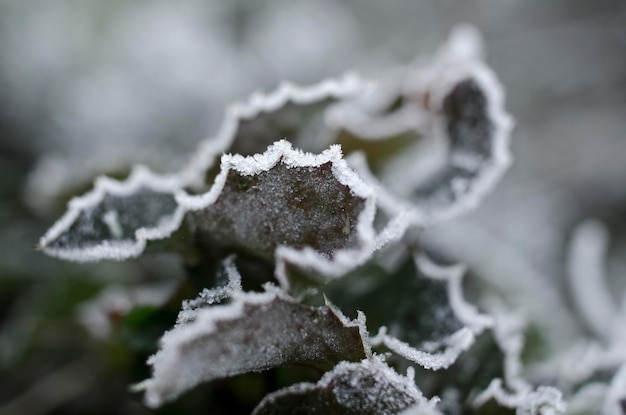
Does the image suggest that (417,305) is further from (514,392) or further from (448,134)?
(448,134)

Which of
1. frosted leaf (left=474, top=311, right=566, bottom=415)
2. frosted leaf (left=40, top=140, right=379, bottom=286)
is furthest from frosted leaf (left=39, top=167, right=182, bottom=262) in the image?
frosted leaf (left=474, top=311, right=566, bottom=415)

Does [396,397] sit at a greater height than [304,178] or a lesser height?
lesser

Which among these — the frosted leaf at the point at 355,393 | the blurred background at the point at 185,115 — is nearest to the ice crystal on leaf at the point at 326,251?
the frosted leaf at the point at 355,393

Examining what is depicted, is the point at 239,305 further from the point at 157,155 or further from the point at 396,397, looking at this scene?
the point at 157,155

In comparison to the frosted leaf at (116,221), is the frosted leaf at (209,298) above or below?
below

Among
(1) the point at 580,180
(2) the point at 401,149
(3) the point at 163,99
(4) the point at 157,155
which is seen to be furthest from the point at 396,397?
(1) the point at 580,180

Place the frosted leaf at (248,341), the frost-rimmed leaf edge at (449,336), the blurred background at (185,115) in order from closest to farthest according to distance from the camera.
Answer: the frosted leaf at (248,341)
the frost-rimmed leaf edge at (449,336)
the blurred background at (185,115)

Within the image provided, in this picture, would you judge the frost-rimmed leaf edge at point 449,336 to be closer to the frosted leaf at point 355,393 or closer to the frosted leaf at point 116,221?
the frosted leaf at point 355,393

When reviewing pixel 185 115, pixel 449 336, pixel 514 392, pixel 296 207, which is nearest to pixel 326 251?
pixel 296 207
